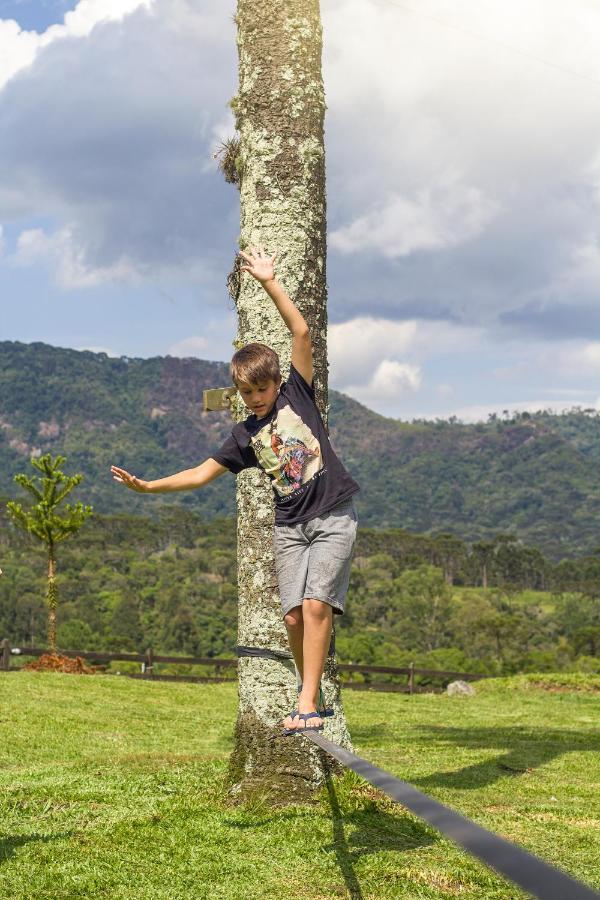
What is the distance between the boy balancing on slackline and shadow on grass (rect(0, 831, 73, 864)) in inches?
85.4

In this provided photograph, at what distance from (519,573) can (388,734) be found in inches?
5949

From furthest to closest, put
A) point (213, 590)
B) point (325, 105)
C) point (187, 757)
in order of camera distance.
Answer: point (213, 590) → point (187, 757) → point (325, 105)

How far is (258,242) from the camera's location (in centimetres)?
751

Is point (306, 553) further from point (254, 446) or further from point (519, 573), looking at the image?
point (519, 573)

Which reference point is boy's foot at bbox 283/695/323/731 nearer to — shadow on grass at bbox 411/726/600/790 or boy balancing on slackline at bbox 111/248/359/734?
boy balancing on slackline at bbox 111/248/359/734

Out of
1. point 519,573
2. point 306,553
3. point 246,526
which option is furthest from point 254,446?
point 519,573

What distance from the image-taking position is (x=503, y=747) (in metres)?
11.3

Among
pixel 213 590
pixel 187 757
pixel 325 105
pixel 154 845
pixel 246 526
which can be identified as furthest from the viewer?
pixel 213 590

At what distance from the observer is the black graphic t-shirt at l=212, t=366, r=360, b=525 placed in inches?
197

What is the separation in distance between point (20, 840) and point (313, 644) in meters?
2.62

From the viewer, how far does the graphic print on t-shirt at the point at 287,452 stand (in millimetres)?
5012

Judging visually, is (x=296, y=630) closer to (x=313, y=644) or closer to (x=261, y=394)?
(x=313, y=644)

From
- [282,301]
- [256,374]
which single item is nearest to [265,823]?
[256,374]

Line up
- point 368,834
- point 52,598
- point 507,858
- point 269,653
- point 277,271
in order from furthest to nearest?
point 52,598, point 277,271, point 269,653, point 368,834, point 507,858
